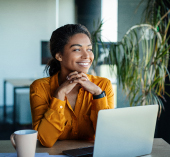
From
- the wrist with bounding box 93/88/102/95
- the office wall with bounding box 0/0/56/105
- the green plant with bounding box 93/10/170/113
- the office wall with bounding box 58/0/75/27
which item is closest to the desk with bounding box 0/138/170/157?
the wrist with bounding box 93/88/102/95

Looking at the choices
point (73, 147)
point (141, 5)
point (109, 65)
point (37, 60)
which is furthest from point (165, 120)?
point (73, 147)

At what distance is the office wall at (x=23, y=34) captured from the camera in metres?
3.48

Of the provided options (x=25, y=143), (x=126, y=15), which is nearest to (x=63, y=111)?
(x=25, y=143)

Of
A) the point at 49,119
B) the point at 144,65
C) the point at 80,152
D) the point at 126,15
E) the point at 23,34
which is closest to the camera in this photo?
the point at 80,152

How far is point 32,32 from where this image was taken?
353cm

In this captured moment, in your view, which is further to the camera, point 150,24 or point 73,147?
point 150,24

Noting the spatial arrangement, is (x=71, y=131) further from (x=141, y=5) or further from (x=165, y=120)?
(x=141, y=5)

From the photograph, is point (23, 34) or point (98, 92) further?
point (23, 34)

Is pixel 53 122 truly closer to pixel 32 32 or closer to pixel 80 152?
pixel 80 152

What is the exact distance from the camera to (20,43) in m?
3.52

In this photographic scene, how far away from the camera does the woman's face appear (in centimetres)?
171

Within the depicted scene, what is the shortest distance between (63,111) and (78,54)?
0.40 metres

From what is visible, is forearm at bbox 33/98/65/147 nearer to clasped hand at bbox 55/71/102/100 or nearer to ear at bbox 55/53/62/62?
clasped hand at bbox 55/71/102/100

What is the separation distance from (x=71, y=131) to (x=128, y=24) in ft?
7.83
